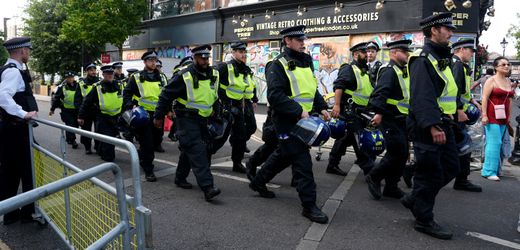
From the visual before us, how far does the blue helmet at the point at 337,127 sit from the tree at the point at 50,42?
27.2 meters

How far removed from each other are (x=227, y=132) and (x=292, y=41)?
8.11 feet

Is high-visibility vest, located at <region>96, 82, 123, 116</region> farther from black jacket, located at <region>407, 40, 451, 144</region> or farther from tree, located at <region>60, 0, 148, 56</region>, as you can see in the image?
tree, located at <region>60, 0, 148, 56</region>

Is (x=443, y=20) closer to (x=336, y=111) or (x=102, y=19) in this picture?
(x=336, y=111)

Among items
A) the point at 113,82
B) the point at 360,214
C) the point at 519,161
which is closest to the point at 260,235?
the point at 360,214

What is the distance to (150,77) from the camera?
6.87 m

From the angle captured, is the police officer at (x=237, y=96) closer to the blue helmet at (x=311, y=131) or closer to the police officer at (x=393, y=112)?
the police officer at (x=393, y=112)

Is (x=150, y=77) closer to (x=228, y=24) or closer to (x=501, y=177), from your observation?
(x=501, y=177)

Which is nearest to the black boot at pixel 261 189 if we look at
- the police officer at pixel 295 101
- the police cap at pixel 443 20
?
the police officer at pixel 295 101

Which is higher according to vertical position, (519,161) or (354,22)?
(354,22)

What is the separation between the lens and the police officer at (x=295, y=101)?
4398 millimetres

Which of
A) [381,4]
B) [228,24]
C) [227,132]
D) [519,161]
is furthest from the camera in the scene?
[228,24]

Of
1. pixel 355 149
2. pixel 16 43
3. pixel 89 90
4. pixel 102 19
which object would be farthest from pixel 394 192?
pixel 102 19

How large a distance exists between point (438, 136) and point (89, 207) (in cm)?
290

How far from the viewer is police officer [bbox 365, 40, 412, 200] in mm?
4914
